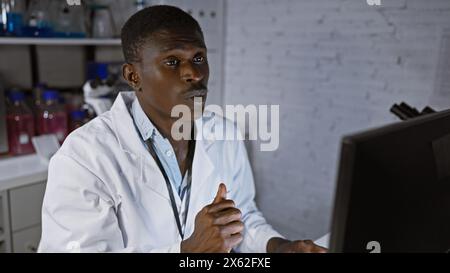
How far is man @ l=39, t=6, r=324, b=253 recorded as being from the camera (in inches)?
27.7

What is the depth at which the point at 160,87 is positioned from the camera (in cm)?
74

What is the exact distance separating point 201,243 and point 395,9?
4.19 feet

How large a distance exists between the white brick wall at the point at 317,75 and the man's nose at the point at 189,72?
27.2 inches

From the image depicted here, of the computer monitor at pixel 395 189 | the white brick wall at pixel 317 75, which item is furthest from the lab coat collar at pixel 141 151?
the white brick wall at pixel 317 75

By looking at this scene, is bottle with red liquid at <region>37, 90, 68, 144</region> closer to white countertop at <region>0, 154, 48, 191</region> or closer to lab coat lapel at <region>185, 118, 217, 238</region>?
white countertop at <region>0, 154, 48, 191</region>

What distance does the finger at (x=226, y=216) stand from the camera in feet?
2.10

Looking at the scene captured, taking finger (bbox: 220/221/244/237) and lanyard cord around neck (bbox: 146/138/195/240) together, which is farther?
lanyard cord around neck (bbox: 146/138/195/240)

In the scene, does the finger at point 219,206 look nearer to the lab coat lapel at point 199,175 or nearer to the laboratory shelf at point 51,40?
the lab coat lapel at point 199,175

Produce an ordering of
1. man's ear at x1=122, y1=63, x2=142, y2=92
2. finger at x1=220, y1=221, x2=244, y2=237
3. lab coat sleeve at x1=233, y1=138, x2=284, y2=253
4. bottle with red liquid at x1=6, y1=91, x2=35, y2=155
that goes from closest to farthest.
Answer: finger at x1=220, y1=221, x2=244, y2=237
man's ear at x1=122, y1=63, x2=142, y2=92
lab coat sleeve at x1=233, y1=138, x2=284, y2=253
bottle with red liquid at x1=6, y1=91, x2=35, y2=155

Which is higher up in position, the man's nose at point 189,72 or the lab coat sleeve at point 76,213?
the man's nose at point 189,72

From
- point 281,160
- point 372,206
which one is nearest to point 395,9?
point 281,160

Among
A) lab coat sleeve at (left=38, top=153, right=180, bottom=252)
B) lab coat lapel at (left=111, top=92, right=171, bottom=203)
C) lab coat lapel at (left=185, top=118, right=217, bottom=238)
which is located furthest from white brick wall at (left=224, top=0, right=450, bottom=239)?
lab coat sleeve at (left=38, top=153, right=180, bottom=252)

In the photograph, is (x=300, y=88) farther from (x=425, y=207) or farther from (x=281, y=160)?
(x=425, y=207)

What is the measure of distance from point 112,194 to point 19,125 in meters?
0.92
